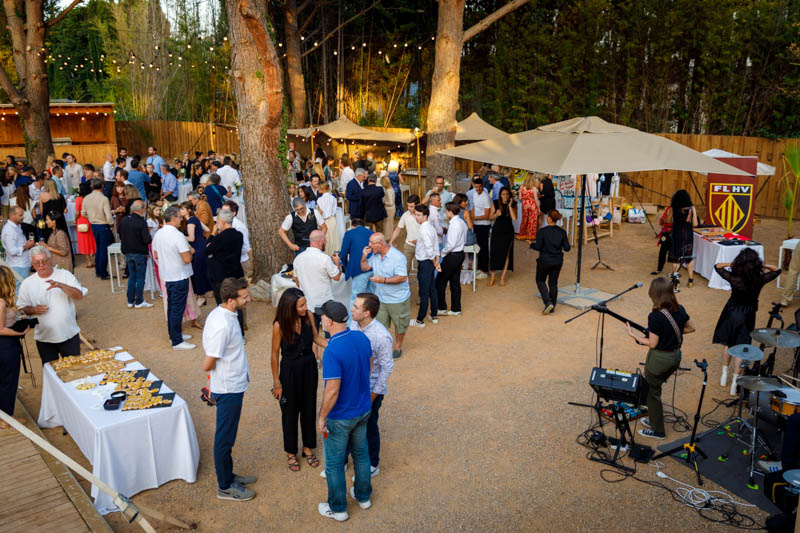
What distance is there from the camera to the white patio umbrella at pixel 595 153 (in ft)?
24.5

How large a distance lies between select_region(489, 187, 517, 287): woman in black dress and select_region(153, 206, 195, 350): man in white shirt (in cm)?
460

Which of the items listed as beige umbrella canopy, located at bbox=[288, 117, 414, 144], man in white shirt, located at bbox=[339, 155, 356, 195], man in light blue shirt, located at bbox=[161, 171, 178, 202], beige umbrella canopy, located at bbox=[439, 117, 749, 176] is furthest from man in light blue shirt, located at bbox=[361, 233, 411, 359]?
beige umbrella canopy, located at bbox=[288, 117, 414, 144]

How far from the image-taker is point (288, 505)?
4.46 metres

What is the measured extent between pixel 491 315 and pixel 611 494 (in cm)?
411

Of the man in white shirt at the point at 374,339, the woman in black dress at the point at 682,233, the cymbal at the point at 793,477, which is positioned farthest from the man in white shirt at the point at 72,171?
the cymbal at the point at 793,477

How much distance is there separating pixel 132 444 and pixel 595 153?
6.07 meters

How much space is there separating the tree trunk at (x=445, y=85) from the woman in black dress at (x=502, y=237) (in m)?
4.66

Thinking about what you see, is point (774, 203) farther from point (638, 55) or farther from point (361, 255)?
point (361, 255)

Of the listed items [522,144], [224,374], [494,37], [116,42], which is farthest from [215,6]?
[224,374]

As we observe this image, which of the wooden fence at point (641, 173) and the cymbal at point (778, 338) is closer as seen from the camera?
the cymbal at point (778, 338)

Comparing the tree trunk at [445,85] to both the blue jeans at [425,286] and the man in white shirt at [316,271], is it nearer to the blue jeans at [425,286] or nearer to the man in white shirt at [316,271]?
the blue jeans at [425,286]

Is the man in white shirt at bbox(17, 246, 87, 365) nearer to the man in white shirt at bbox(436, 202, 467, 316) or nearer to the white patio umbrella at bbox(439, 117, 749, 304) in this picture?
the man in white shirt at bbox(436, 202, 467, 316)

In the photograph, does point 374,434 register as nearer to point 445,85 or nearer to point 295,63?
point 445,85

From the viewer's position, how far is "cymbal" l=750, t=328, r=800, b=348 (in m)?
4.67
